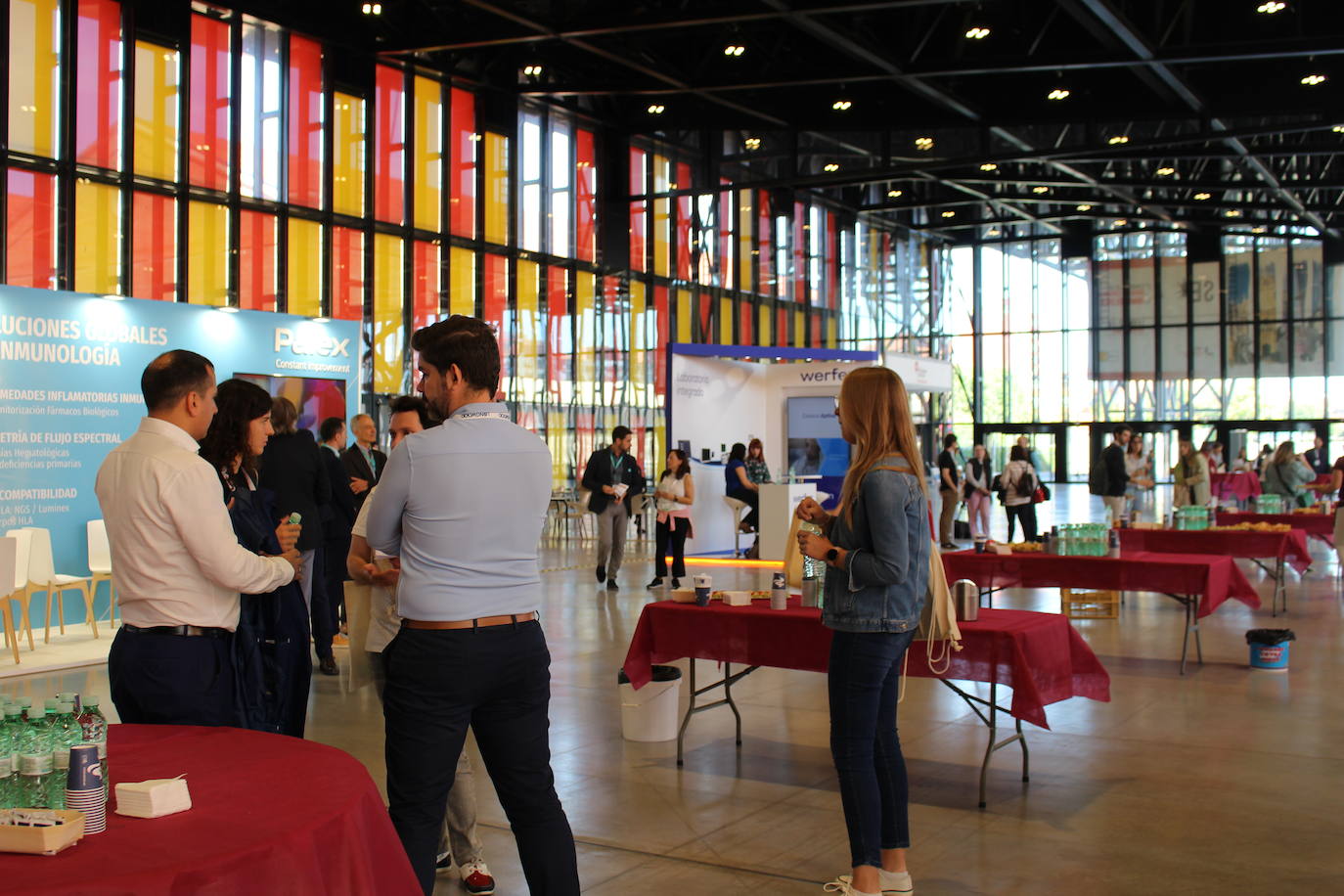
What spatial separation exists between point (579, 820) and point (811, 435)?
12588mm

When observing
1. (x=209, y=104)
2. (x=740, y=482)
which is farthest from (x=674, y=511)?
(x=209, y=104)

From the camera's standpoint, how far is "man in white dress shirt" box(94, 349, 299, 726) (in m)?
2.78

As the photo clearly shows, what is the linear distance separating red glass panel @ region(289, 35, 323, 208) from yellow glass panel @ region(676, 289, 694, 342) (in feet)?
25.5

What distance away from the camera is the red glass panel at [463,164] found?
1727cm

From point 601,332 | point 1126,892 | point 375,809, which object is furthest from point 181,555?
point 601,332

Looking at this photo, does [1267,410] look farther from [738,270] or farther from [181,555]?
[181,555]

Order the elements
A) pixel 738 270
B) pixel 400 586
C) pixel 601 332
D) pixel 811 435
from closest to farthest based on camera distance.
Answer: pixel 400 586 → pixel 811 435 → pixel 601 332 → pixel 738 270

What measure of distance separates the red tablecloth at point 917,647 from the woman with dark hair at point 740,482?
352 inches

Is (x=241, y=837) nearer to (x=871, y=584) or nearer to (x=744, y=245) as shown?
(x=871, y=584)

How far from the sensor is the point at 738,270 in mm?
23203

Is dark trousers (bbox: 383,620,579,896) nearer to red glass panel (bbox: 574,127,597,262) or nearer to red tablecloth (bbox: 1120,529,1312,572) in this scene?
red tablecloth (bbox: 1120,529,1312,572)

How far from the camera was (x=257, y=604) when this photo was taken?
10.2ft

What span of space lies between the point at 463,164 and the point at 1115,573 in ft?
41.3

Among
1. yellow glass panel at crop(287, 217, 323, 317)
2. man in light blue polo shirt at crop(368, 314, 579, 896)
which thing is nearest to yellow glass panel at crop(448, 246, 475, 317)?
yellow glass panel at crop(287, 217, 323, 317)
